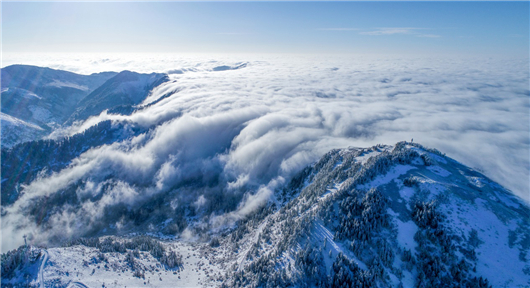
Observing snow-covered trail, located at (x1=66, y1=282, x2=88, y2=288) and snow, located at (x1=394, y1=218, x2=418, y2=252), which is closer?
snow-covered trail, located at (x1=66, y1=282, x2=88, y2=288)

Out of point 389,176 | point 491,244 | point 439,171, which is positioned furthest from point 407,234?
point 439,171

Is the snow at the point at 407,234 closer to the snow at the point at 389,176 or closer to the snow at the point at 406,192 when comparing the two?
the snow at the point at 406,192

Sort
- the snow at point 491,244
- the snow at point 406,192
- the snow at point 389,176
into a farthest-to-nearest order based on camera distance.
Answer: the snow at point 389,176 → the snow at point 406,192 → the snow at point 491,244

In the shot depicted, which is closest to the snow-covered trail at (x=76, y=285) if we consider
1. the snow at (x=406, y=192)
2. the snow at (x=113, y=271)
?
the snow at (x=113, y=271)

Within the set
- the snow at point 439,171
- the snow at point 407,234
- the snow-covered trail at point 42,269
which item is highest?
the snow at point 439,171

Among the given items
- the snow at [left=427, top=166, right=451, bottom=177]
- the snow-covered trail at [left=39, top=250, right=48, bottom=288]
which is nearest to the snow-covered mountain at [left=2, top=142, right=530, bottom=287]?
the snow-covered trail at [left=39, top=250, right=48, bottom=288]

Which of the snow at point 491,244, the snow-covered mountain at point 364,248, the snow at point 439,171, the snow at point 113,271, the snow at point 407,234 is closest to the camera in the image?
the snow at point 491,244

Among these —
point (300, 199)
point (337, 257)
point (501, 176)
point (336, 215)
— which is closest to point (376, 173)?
point (336, 215)

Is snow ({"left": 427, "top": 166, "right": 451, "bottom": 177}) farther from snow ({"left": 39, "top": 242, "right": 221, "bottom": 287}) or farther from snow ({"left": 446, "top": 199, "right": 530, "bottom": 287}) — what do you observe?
snow ({"left": 39, "top": 242, "right": 221, "bottom": 287})
